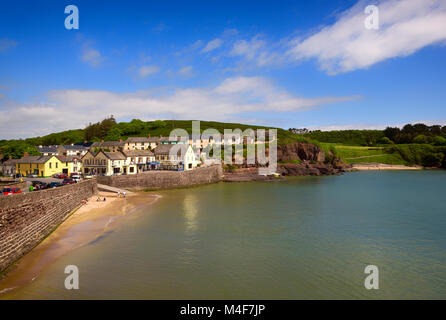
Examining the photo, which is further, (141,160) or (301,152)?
(301,152)

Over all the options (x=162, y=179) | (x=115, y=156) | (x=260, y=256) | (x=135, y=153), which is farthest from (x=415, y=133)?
(x=260, y=256)

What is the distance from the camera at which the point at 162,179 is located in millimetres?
61094

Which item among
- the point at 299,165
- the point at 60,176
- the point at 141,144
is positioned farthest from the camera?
the point at 141,144

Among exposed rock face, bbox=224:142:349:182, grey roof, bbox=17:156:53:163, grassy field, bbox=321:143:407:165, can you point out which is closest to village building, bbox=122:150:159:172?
grey roof, bbox=17:156:53:163

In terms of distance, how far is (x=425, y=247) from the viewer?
82.1 ft

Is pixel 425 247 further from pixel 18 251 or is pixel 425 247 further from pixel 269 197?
pixel 18 251

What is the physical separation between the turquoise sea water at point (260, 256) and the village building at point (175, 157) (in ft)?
112

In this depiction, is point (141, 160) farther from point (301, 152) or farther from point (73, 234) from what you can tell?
point (301, 152)

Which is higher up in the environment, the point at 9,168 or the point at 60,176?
the point at 9,168

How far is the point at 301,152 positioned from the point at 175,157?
170 ft

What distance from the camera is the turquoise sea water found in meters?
17.6

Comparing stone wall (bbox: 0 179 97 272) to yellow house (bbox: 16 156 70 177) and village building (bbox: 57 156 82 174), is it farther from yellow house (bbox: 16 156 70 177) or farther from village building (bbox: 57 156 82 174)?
village building (bbox: 57 156 82 174)
